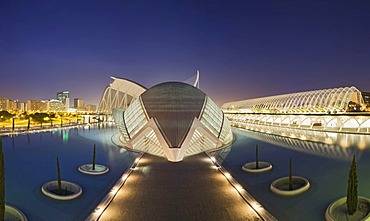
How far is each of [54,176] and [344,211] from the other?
12.1 meters

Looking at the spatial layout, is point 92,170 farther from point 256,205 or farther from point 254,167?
point 256,205

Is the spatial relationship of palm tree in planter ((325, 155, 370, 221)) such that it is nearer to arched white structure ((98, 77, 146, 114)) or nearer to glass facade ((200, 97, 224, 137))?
glass facade ((200, 97, 224, 137))

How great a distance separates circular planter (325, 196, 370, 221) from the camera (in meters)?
7.91

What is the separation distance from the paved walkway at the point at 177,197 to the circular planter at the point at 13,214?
2513 mm

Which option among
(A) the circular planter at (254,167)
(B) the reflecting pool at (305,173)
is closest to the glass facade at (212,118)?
(B) the reflecting pool at (305,173)

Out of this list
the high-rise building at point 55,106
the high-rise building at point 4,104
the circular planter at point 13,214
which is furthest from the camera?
the high-rise building at point 55,106

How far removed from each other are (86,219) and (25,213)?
244 centimetres

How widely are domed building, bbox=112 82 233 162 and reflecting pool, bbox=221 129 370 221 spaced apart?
84.2 inches

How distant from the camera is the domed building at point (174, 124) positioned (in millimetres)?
17594

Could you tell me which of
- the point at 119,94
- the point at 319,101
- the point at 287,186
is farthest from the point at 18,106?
the point at 287,186

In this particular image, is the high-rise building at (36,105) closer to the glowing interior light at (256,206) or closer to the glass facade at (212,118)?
the glass facade at (212,118)

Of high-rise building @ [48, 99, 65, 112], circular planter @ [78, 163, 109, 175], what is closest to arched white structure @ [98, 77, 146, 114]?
circular planter @ [78, 163, 109, 175]

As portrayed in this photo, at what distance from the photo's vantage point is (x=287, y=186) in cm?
1140

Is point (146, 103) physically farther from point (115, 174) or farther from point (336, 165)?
point (336, 165)
